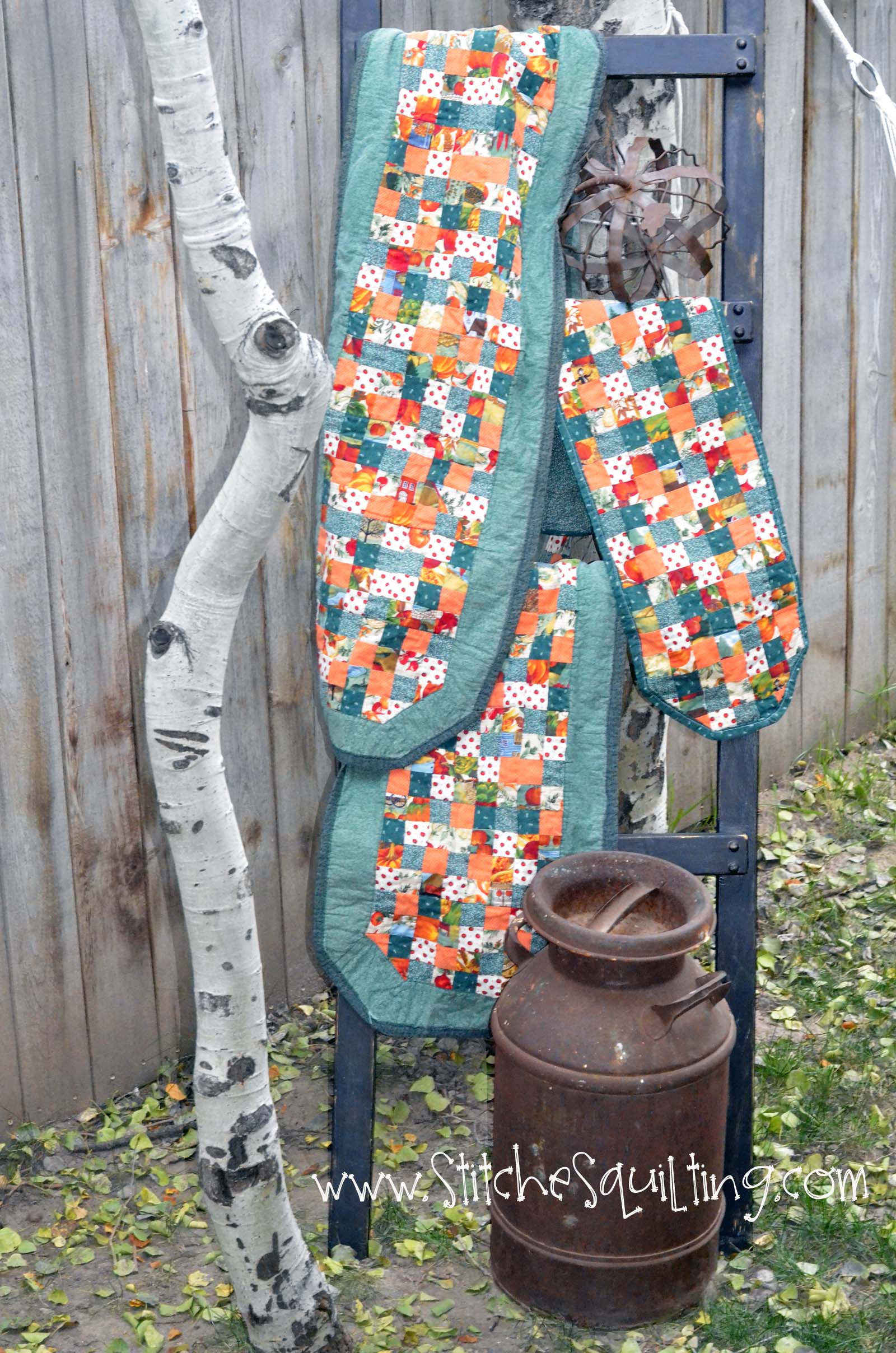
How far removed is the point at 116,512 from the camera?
271 cm

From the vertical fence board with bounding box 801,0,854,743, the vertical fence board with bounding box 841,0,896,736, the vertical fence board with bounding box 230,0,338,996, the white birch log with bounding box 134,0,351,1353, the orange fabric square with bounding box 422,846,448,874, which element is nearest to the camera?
the white birch log with bounding box 134,0,351,1353

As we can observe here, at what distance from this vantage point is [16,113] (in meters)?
2.41

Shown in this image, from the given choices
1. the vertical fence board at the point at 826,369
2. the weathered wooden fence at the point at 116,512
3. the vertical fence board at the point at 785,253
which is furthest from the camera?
the vertical fence board at the point at 826,369

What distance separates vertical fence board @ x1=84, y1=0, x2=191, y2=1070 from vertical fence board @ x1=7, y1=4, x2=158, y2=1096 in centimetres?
3

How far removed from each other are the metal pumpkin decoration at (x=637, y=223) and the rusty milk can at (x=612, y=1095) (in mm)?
965

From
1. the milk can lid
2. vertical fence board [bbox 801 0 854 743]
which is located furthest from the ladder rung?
vertical fence board [bbox 801 0 854 743]

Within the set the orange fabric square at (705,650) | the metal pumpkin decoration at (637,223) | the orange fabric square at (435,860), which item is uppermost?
the metal pumpkin decoration at (637,223)

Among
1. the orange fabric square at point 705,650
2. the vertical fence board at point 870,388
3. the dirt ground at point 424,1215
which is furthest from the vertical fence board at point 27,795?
the vertical fence board at point 870,388

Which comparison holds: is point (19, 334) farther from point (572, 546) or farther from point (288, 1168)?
point (288, 1168)

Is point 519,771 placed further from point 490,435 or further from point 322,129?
point 322,129

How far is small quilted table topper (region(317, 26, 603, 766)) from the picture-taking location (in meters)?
2.23

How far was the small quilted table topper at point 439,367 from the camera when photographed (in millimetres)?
2234

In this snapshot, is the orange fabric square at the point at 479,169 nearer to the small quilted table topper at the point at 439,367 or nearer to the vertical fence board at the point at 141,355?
the small quilted table topper at the point at 439,367

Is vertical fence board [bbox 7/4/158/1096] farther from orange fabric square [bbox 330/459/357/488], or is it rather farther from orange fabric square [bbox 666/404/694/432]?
orange fabric square [bbox 666/404/694/432]
